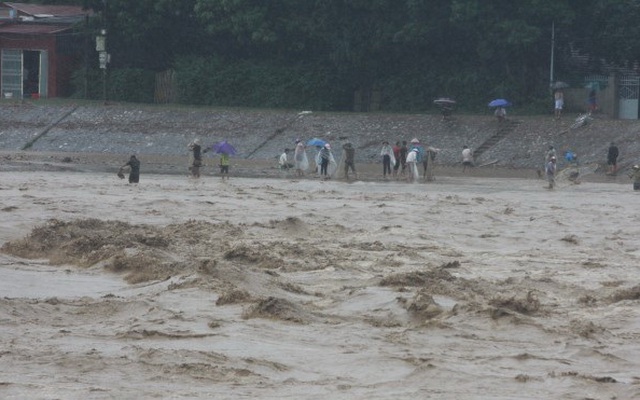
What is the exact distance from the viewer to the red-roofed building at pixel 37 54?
5888 cm

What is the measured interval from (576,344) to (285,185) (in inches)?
898

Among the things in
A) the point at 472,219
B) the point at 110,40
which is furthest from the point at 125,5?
the point at 472,219

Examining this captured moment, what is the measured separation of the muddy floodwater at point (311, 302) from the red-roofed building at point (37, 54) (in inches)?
1322

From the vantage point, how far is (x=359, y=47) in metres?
52.4

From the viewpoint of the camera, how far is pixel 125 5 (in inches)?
2213

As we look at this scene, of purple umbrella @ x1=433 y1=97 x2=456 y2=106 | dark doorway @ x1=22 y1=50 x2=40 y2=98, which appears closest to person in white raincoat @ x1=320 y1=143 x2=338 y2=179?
purple umbrella @ x1=433 y1=97 x2=456 y2=106

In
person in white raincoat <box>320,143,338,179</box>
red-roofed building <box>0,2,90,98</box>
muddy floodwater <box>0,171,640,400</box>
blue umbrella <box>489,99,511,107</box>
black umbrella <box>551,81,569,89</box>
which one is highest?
red-roofed building <box>0,2,90,98</box>

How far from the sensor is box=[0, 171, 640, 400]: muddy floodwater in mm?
10367

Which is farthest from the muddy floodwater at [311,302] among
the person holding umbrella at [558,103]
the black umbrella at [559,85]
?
the black umbrella at [559,85]

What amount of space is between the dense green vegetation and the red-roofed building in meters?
1.47

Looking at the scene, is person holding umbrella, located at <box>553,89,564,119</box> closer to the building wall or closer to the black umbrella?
the black umbrella

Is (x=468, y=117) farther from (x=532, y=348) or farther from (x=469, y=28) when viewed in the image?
(x=532, y=348)

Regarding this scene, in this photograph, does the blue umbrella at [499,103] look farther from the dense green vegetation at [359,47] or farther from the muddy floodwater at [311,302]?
the muddy floodwater at [311,302]

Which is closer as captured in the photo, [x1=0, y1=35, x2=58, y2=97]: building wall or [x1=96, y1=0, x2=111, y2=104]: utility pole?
[x1=96, y1=0, x2=111, y2=104]: utility pole
